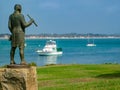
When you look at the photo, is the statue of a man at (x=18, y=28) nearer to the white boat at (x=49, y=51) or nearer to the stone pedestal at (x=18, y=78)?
the stone pedestal at (x=18, y=78)

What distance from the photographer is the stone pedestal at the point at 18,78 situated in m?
14.5

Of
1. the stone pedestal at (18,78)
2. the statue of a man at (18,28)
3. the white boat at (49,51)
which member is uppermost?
the statue of a man at (18,28)

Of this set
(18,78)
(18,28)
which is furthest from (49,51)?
(18,78)

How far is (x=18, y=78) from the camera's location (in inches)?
571

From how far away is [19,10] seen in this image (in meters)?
15.0

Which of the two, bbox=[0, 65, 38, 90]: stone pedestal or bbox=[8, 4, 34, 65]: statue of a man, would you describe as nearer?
bbox=[0, 65, 38, 90]: stone pedestal

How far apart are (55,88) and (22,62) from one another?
6.82 m

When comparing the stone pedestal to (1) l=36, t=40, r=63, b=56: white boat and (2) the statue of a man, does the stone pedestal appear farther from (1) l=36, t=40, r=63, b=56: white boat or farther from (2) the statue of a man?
(1) l=36, t=40, r=63, b=56: white boat

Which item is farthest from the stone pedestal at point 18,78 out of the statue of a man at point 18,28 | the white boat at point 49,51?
the white boat at point 49,51

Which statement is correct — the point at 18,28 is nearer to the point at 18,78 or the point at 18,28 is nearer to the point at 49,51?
the point at 18,78

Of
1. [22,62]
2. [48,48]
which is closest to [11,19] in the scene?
[22,62]

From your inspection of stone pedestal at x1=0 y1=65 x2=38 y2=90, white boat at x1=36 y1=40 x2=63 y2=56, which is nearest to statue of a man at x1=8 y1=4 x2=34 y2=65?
stone pedestal at x1=0 y1=65 x2=38 y2=90

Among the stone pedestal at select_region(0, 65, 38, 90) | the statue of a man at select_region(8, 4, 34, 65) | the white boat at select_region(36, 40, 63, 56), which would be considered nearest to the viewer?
the stone pedestal at select_region(0, 65, 38, 90)

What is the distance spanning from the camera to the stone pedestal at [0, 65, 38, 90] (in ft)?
47.4
